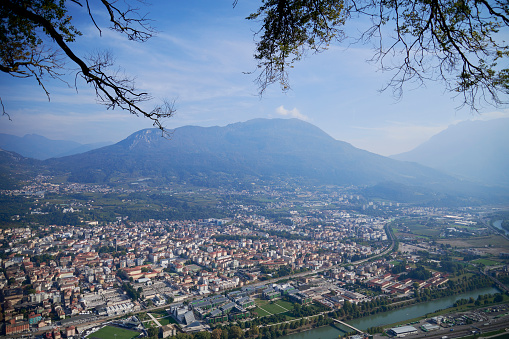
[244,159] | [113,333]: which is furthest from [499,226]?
[244,159]

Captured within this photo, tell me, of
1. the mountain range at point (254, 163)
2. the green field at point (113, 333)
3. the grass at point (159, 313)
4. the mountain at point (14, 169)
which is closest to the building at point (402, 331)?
the grass at point (159, 313)

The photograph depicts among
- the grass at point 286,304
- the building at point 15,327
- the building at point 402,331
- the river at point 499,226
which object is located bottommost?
the grass at point 286,304

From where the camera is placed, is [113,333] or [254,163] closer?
[113,333]

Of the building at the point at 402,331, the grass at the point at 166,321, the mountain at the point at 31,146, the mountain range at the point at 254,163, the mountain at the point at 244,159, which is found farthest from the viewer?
the mountain at the point at 244,159

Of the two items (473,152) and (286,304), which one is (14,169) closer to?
(286,304)

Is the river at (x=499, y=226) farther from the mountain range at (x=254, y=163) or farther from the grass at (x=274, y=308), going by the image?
the grass at (x=274, y=308)

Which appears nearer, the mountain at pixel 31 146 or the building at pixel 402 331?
the building at pixel 402 331

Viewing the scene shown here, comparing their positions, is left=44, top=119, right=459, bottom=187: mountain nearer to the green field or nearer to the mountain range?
the mountain range
